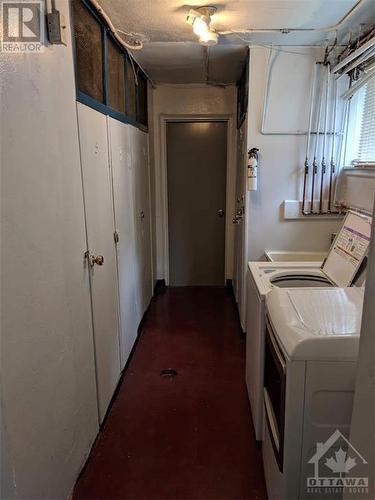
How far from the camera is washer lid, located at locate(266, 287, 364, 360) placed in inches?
50.3

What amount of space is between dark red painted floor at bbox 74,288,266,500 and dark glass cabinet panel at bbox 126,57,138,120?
194 cm

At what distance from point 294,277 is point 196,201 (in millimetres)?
2401

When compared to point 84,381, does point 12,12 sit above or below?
above

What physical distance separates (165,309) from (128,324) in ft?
3.66

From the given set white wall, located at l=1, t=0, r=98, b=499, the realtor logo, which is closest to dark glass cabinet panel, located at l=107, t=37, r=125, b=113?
white wall, located at l=1, t=0, r=98, b=499

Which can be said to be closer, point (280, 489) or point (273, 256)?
point (280, 489)

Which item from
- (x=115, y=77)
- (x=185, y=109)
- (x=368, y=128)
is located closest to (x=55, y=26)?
(x=115, y=77)

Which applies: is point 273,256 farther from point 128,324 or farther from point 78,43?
point 78,43

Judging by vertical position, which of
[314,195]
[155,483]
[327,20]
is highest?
[327,20]

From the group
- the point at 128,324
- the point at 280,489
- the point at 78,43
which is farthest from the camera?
the point at 128,324

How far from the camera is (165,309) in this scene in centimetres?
392

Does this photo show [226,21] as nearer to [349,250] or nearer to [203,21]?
[203,21]

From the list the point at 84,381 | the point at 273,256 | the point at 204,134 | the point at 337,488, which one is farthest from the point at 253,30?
the point at 337,488

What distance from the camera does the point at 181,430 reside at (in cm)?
215
